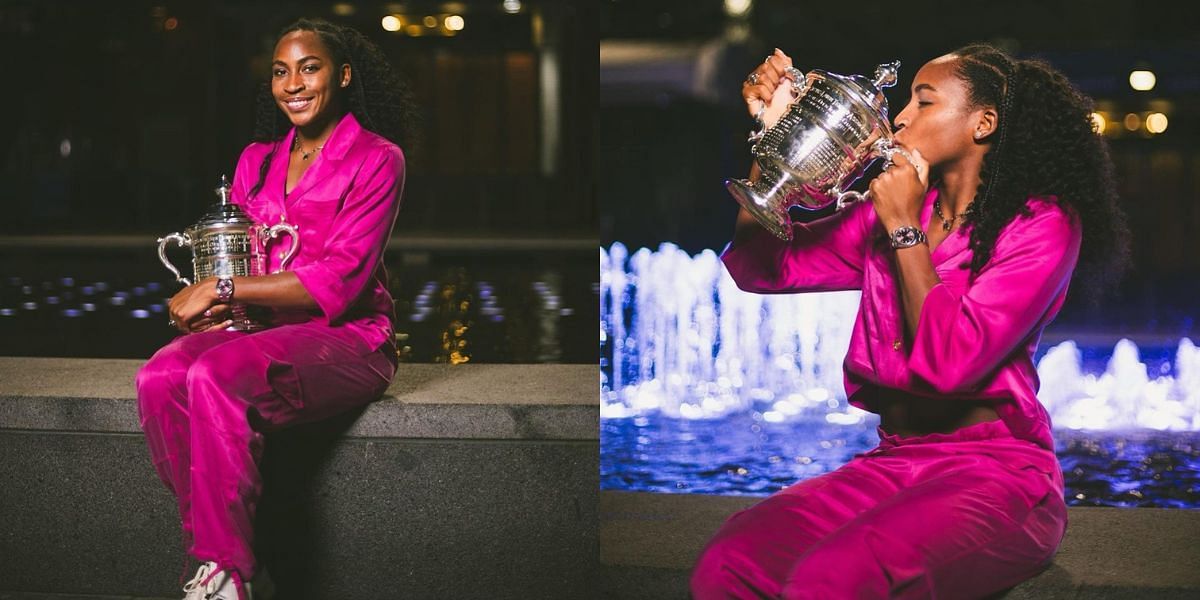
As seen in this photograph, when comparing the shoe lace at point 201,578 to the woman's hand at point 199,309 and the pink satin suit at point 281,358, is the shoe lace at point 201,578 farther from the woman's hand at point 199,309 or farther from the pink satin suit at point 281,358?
the woman's hand at point 199,309

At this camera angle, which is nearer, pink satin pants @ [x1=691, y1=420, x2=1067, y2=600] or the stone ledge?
pink satin pants @ [x1=691, y1=420, x2=1067, y2=600]

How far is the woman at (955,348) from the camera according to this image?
2.08 metres

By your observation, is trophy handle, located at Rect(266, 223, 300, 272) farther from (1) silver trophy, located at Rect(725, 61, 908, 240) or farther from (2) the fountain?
(1) silver trophy, located at Rect(725, 61, 908, 240)

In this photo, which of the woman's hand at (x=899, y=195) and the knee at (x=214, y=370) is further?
the knee at (x=214, y=370)

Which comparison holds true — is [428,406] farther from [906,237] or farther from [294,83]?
[906,237]

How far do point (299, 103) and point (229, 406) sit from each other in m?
0.88

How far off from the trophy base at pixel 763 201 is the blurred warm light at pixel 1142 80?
11.6 meters

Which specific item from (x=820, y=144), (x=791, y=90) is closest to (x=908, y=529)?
(x=820, y=144)

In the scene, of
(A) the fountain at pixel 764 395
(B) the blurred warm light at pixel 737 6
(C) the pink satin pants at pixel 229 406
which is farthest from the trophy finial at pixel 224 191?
(B) the blurred warm light at pixel 737 6

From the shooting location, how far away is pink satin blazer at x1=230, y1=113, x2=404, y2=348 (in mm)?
3176

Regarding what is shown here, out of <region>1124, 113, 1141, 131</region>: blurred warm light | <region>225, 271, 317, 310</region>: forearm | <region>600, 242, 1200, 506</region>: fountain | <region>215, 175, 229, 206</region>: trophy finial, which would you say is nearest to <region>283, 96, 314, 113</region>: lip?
<region>215, 175, 229, 206</region>: trophy finial

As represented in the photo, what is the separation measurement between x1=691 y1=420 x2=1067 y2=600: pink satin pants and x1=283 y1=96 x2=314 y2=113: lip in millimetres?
1724

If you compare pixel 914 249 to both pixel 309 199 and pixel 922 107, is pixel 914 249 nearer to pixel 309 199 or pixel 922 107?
pixel 922 107

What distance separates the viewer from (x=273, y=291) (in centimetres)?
311
